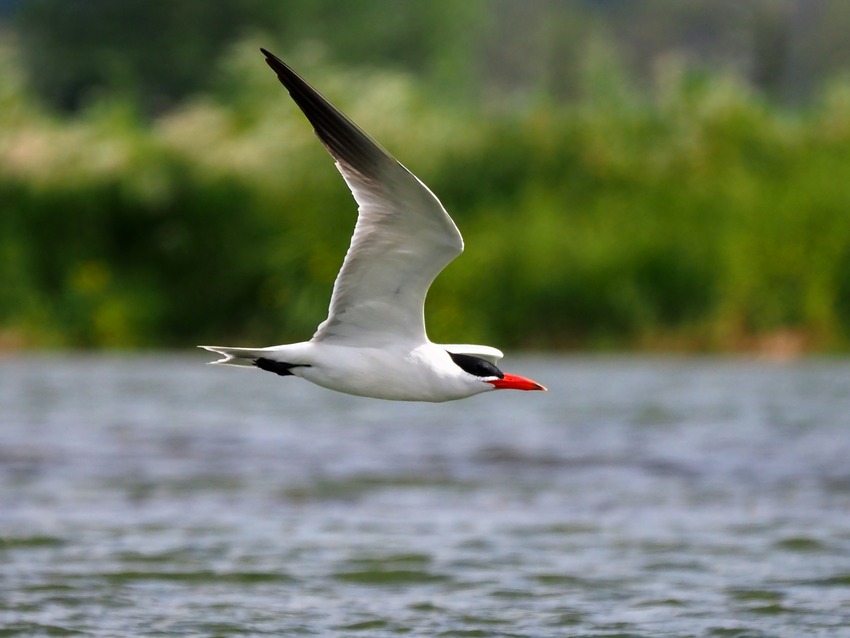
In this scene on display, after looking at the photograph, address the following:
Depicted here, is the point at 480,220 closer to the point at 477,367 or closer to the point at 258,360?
the point at 477,367

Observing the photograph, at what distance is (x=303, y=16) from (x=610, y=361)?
77.7ft

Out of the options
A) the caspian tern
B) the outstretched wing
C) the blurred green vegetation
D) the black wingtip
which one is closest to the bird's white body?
the caspian tern

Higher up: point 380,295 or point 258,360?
point 380,295

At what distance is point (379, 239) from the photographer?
27.3 ft

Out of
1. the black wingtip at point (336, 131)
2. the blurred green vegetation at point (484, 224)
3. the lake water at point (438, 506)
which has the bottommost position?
the lake water at point (438, 506)

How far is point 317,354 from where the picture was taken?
27.7ft

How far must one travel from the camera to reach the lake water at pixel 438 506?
34.2 feet

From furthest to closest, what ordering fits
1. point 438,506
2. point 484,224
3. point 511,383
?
point 484,224 < point 438,506 < point 511,383

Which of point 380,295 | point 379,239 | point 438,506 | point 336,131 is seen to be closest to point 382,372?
point 380,295

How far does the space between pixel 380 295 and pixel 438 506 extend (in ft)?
17.9

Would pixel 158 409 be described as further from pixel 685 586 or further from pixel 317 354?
pixel 317 354

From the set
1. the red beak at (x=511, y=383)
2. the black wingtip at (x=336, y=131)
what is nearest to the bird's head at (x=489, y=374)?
the red beak at (x=511, y=383)

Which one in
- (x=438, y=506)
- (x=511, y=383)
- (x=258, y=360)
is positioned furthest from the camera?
(x=438, y=506)

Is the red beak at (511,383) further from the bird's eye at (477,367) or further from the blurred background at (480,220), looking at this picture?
the blurred background at (480,220)
